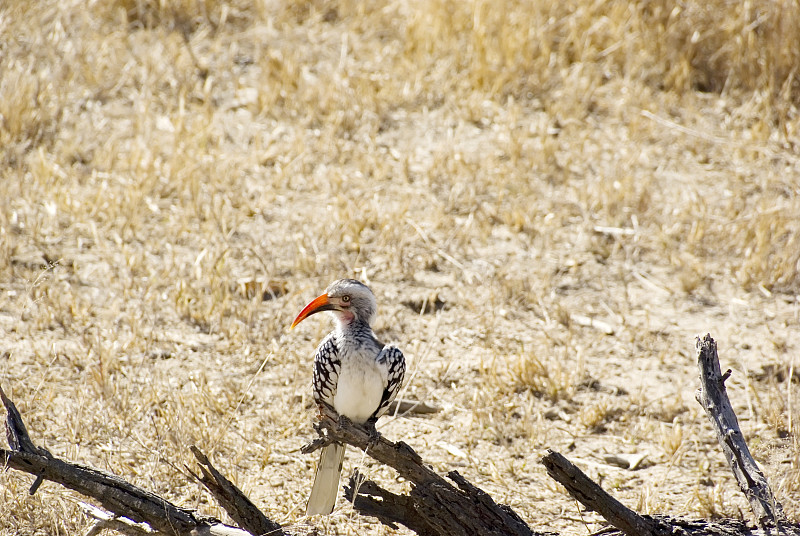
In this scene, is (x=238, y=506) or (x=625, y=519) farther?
(x=238, y=506)

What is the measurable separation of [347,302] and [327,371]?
400 millimetres

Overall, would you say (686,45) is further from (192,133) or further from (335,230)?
(192,133)

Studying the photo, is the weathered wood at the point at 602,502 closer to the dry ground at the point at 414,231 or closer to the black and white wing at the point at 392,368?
the black and white wing at the point at 392,368

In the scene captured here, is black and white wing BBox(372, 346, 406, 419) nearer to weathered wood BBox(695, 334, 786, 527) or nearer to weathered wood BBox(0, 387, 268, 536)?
weathered wood BBox(0, 387, 268, 536)

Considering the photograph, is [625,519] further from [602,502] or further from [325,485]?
[325,485]

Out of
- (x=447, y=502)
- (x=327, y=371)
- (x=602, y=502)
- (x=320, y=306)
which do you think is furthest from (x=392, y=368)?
(x=602, y=502)

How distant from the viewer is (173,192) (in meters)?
6.77

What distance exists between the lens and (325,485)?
4105mm

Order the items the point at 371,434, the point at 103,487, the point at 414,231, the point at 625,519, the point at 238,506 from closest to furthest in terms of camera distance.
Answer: the point at 103,487 → the point at 625,519 → the point at 238,506 → the point at 371,434 → the point at 414,231

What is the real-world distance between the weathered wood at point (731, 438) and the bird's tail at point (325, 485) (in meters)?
1.63

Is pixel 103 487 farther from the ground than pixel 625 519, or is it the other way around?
pixel 103 487

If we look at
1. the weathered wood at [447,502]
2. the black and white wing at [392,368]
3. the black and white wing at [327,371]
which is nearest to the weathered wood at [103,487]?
the weathered wood at [447,502]

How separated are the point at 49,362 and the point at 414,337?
7.18 ft

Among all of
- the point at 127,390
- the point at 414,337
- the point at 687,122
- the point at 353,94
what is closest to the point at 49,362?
the point at 127,390
